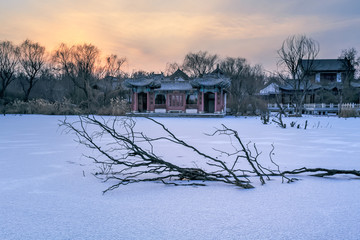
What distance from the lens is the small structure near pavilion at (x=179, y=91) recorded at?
1088 inches

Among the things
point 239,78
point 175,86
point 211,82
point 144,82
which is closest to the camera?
point 211,82

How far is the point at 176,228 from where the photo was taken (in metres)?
1.97

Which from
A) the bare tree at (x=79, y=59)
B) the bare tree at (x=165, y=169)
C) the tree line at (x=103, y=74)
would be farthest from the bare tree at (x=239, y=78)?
A: the bare tree at (x=165, y=169)

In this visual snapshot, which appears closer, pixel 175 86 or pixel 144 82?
pixel 144 82

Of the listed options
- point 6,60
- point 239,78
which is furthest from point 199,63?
point 6,60

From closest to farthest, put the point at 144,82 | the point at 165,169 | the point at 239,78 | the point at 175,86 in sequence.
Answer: the point at 165,169
the point at 144,82
the point at 175,86
the point at 239,78

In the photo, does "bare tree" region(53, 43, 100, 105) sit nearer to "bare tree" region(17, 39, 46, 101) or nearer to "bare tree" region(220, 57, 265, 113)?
"bare tree" region(17, 39, 46, 101)

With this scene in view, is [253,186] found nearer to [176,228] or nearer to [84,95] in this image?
[176,228]

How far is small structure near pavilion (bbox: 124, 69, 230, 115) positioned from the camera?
90.6 ft

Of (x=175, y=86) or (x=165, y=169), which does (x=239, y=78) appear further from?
(x=165, y=169)

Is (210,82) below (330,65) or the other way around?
below

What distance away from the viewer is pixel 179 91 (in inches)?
1133

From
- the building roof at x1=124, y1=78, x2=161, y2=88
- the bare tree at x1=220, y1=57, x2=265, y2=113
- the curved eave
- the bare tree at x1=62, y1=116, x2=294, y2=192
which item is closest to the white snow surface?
the bare tree at x1=62, y1=116, x2=294, y2=192

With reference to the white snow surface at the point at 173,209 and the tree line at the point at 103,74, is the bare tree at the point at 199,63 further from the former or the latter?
the white snow surface at the point at 173,209
